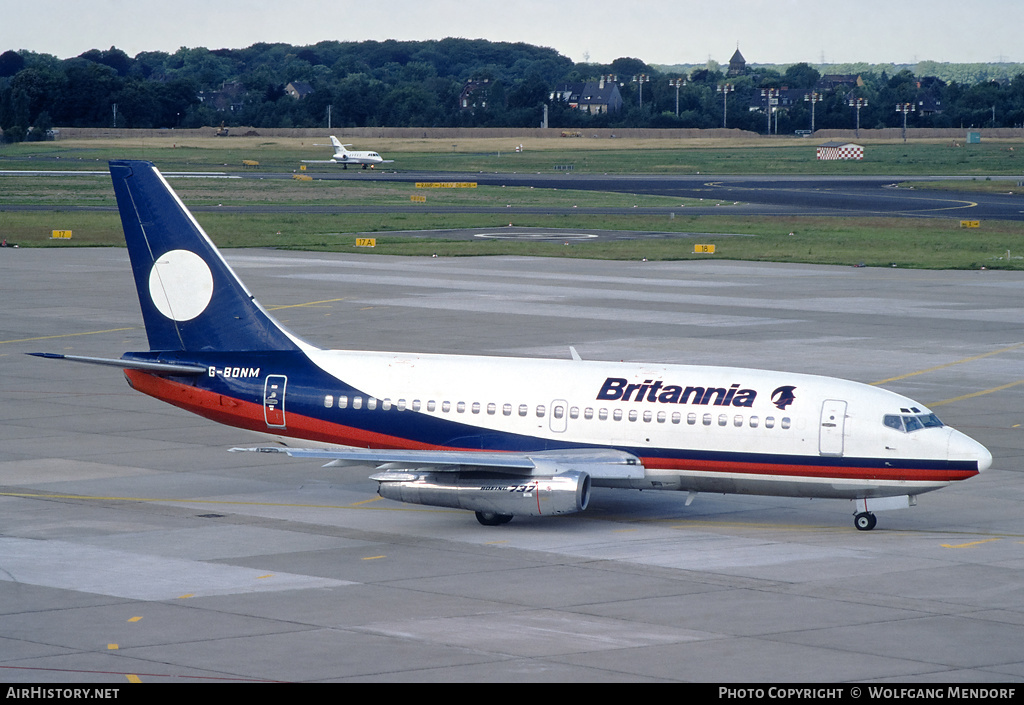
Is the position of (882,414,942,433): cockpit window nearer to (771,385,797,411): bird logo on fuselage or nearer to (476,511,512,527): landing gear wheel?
(771,385,797,411): bird logo on fuselage

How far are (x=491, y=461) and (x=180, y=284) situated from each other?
10.4 metres

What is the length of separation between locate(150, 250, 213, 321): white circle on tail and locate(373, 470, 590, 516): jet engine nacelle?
7.61m

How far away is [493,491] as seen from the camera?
30.1 metres

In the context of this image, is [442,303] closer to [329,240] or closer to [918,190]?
[329,240]

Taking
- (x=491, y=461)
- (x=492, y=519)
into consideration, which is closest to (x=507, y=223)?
(x=492, y=519)

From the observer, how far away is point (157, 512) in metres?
32.2

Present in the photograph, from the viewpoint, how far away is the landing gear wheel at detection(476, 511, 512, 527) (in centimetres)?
3100

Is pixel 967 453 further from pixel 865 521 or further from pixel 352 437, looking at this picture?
pixel 352 437

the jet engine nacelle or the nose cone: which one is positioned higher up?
the nose cone

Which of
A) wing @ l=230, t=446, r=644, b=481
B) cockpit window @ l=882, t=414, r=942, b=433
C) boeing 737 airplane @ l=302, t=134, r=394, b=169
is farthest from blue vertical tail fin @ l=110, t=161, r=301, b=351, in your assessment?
boeing 737 airplane @ l=302, t=134, r=394, b=169

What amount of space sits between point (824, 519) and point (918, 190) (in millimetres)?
127784

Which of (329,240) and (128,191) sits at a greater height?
(128,191)

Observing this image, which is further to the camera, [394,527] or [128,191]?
[128,191]
